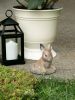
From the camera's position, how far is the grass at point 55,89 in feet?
11.0

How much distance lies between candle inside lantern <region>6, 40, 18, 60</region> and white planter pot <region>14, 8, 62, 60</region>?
26cm

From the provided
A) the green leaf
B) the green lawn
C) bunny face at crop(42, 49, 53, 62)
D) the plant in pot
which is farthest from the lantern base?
the green lawn

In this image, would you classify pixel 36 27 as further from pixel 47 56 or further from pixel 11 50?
pixel 47 56

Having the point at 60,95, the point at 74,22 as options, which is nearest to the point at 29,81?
the point at 60,95

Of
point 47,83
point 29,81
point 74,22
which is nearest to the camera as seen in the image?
point 29,81

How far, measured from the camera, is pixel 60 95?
133 inches

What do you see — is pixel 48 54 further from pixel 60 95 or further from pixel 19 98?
pixel 19 98

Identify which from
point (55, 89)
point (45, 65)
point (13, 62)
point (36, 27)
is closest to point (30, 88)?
point (55, 89)

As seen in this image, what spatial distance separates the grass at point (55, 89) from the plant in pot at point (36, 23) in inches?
39.0

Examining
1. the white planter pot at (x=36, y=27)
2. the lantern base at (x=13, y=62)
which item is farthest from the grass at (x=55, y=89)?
the white planter pot at (x=36, y=27)

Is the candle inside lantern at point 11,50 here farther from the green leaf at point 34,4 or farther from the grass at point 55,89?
the grass at point 55,89

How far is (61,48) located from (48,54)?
1.07 metres

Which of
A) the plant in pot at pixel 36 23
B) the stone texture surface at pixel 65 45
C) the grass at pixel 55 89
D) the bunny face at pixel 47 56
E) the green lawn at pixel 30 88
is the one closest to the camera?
the green lawn at pixel 30 88

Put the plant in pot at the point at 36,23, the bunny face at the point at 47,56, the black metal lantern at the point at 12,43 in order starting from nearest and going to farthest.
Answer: the bunny face at the point at 47,56 < the black metal lantern at the point at 12,43 < the plant in pot at the point at 36,23
